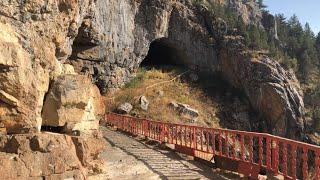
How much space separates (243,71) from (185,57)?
6.49 m

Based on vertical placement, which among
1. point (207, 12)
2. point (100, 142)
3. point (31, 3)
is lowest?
point (100, 142)

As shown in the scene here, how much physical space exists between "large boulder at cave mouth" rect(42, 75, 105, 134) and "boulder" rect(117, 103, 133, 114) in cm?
2216

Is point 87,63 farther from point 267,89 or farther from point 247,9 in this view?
point 247,9

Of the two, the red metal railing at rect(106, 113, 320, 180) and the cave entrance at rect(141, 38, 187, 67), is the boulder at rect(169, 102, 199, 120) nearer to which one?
the red metal railing at rect(106, 113, 320, 180)

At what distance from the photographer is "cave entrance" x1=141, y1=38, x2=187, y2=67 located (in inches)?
1763

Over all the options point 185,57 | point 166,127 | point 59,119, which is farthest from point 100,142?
point 185,57

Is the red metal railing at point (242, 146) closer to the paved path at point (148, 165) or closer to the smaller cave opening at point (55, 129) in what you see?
the paved path at point (148, 165)

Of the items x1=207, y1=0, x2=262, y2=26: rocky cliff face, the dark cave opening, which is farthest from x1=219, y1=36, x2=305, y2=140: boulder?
x1=207, y1=0, x2=262, y2=26: rocky cliff face

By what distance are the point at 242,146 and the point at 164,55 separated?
3694 cm

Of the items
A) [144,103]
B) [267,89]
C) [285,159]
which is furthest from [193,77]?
[285,159]

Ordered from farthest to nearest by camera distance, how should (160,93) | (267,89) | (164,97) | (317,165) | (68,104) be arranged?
(267,89)
(160,93)
(164,97)
(68,104)
(317,165)

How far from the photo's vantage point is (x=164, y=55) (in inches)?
1898

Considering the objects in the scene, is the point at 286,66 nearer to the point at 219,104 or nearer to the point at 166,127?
the point at 219,104

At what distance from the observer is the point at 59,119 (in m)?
9.20
